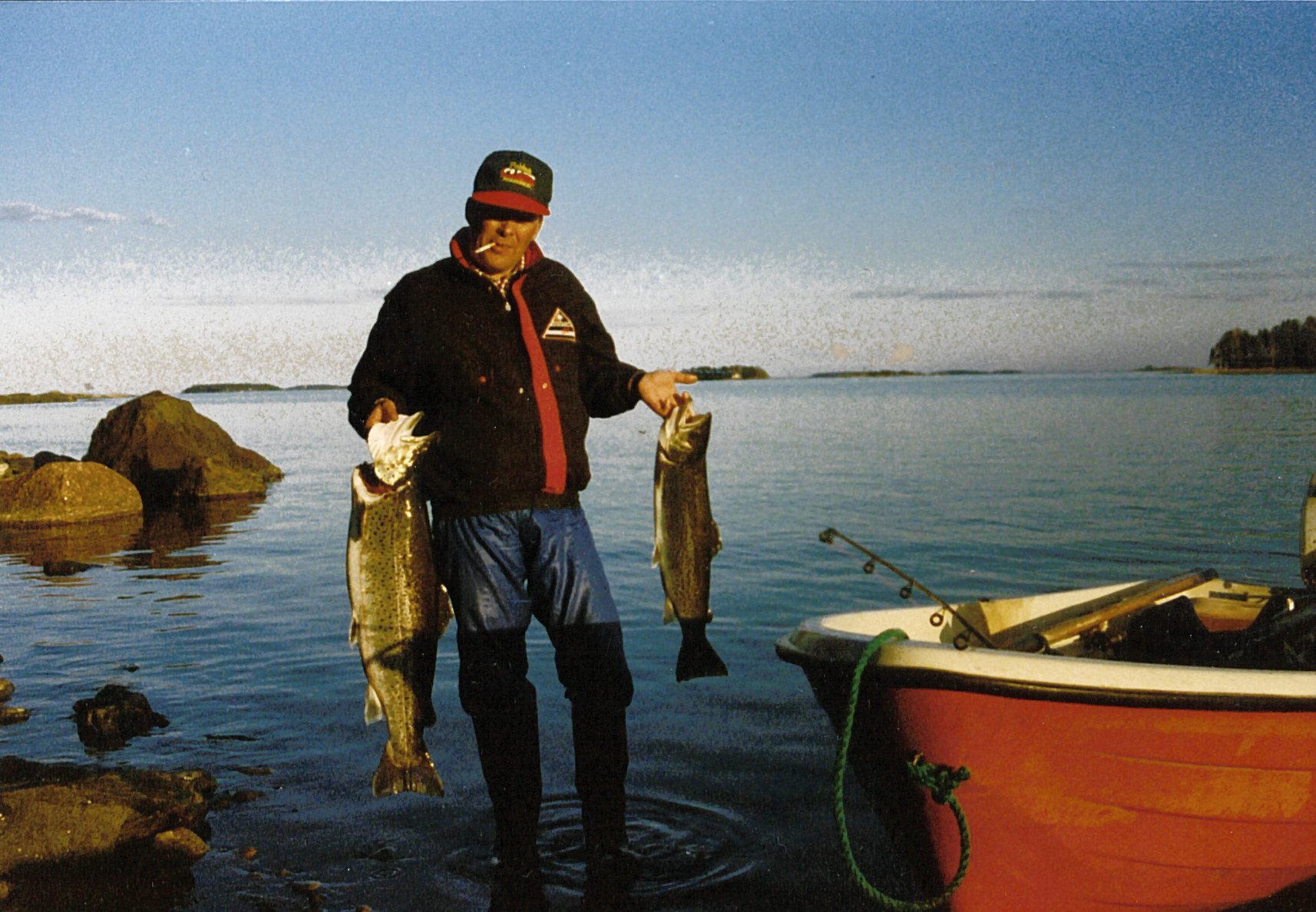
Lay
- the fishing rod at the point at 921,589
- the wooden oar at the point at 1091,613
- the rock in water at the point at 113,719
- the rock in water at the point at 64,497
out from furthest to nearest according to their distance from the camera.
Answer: the rock in water at the point at 64,497, the rock in water at the point at 113,719, the wooden oar at the point at 1091,613, the fishing rod at the point at 921,589

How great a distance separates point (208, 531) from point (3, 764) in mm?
14935

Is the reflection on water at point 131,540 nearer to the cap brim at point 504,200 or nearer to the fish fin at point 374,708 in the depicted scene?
the fish fin at point 374,708

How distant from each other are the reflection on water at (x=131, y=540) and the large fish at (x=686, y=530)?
13321 millimetres

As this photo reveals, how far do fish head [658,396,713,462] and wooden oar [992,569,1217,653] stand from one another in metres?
2.20

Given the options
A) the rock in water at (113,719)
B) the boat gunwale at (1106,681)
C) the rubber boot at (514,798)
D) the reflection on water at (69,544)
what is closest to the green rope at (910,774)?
the boat gunwale at (1106,681)

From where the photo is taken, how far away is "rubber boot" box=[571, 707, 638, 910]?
470 cm

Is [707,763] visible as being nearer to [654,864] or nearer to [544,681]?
[654,864]

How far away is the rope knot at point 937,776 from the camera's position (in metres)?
4.64

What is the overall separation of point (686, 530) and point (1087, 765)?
1.87 metres

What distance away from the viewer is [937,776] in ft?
15.4

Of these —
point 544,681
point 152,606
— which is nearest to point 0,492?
point 152,606

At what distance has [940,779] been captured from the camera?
466cm

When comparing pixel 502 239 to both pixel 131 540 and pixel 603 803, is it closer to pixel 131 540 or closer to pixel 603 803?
pixel 603 803

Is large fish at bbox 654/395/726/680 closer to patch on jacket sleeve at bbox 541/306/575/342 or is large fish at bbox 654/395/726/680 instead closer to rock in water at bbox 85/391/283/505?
patch on jacket sleeve at bbox 541/306/575/342
